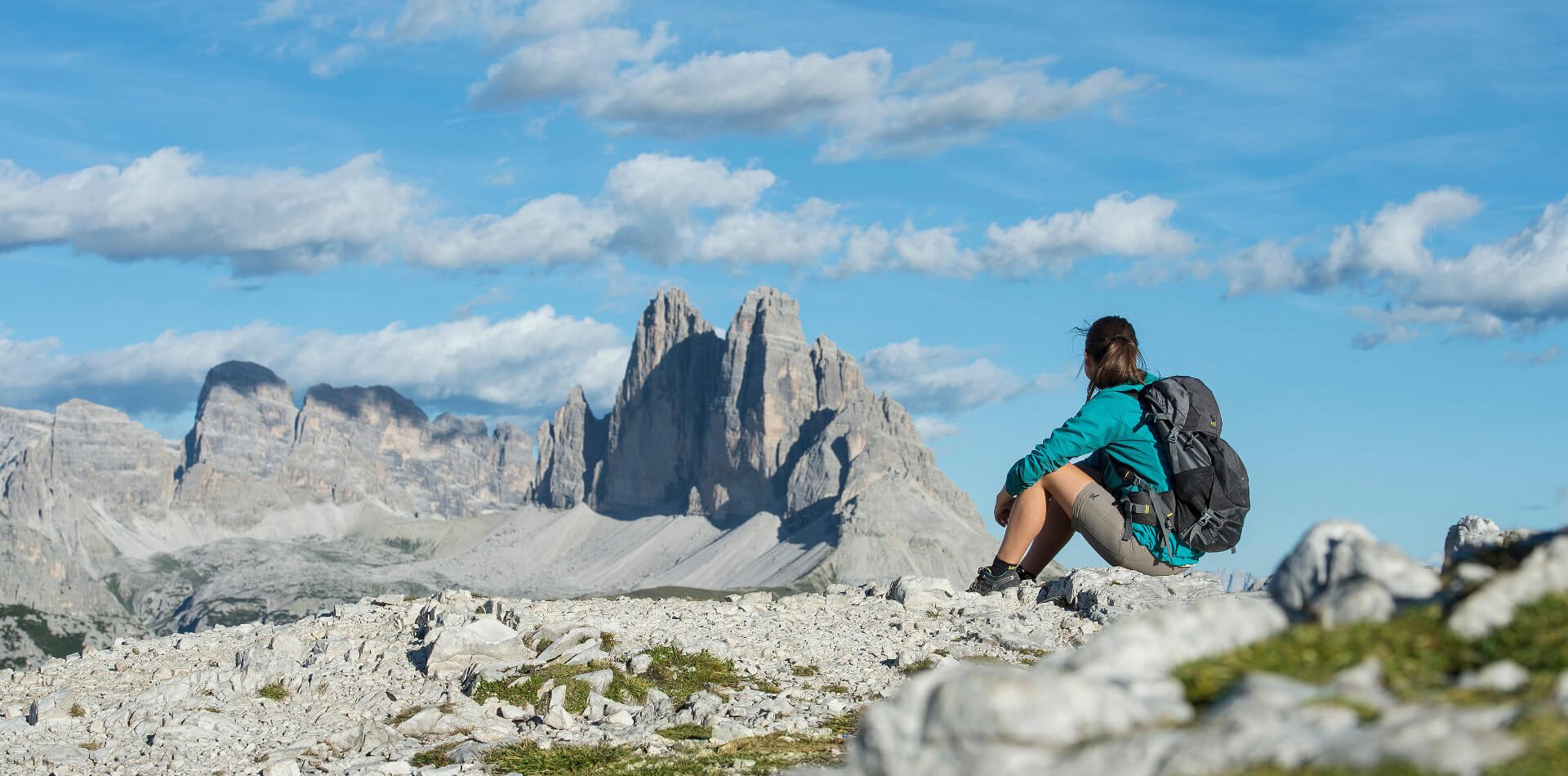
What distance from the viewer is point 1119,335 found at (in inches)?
641

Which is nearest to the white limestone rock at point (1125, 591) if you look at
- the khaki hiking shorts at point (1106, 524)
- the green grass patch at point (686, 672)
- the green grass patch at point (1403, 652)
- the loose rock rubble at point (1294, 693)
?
the khaki hiking shorts at point (1106, 524)

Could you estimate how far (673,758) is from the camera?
1329 centimetres

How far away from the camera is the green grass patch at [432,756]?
14461 millimetres

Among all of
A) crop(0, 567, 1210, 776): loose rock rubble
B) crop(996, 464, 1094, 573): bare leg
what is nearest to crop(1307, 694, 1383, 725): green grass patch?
crop(0, 567, 1210, 776): loose rock rubble

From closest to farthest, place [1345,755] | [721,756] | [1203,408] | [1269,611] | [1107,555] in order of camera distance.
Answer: [1345,755] < [1269,611] < [721,756] < [1203,408] < [1107,555]

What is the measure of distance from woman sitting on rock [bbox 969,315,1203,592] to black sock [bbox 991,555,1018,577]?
0.28 metres

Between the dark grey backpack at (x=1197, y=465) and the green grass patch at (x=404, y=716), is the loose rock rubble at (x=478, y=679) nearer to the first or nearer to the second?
the green grass patch at (x=404, y=716)

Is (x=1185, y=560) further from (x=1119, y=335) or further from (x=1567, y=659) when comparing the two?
(x=1567, y=659)

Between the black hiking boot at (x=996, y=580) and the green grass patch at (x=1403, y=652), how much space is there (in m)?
11.1

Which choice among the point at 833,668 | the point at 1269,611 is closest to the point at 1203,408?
the point at 833,668

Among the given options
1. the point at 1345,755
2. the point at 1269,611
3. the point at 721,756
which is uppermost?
the point at 1269,611

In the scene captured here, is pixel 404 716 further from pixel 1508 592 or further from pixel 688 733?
pixel 1508 592

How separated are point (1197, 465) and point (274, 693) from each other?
1278 centimetres

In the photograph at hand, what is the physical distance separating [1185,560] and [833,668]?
15.7ft
